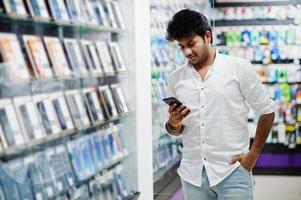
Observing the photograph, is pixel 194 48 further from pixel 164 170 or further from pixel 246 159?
pixel 164 170

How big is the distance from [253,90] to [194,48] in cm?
39

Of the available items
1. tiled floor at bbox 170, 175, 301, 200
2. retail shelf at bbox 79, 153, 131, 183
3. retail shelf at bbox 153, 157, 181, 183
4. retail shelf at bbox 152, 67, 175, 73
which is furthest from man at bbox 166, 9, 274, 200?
tiled floor at bbox 170, 175, 301, 200

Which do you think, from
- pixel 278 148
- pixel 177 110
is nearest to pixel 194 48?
pixel 177 110

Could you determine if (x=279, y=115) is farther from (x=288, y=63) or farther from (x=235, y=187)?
(x=235, y=187)

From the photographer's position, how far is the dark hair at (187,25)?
283cm

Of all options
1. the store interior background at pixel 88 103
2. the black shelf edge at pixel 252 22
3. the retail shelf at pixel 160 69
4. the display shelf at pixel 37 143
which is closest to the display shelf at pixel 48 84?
the store interior background at pixel 88 103

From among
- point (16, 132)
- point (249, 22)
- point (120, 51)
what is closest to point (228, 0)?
point (249, 22)

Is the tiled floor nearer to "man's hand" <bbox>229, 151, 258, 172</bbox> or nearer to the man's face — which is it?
"man's hand" <bbox>229, 151, 258, 172</bbox>

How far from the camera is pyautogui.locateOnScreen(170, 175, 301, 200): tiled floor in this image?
6.41 metres

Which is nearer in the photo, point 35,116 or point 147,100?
point 35,116

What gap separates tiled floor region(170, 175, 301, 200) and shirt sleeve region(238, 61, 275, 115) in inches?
117

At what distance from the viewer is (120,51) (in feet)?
14.7

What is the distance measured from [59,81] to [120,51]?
1183mm

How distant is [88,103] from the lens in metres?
3.77
